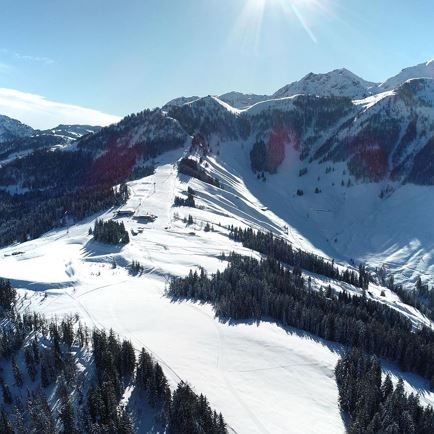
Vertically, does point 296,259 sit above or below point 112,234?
above

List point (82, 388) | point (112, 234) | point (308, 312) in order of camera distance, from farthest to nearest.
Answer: point (112, 234), point (308, 312), point (82, 388)

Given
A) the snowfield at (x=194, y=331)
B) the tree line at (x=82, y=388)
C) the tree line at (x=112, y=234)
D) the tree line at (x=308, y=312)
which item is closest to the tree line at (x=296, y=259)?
the snowfield at (x=194, y=331)

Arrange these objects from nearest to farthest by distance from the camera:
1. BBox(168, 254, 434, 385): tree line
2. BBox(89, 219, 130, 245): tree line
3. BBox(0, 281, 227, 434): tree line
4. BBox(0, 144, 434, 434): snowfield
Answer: BBox(0, 281, 227, 434): tree line < BBox(0, 144, 434, 434): snowfield < BBox(168, 254, 434, 385): tree line < BBox(89, 219, 130, 245): tree line

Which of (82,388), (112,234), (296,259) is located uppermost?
(296,259)

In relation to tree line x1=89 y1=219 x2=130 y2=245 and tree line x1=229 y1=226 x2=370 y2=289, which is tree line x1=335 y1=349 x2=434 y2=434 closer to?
tree line x1=229 y1=226 x2=370 y2=289

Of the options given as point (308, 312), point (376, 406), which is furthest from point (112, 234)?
point (376, 406)

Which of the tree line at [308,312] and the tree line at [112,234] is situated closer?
the tree line at [308,312]

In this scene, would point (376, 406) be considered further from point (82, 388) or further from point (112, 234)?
point (112, 234)

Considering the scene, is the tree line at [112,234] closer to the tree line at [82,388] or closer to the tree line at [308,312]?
the tree line at [308,312]

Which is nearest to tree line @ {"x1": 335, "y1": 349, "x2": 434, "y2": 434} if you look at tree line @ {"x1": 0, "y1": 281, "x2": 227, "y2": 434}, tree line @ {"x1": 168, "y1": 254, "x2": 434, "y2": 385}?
tree line @ {"x1": 168, "y1": 254, "x2": 434, "y2": 385}

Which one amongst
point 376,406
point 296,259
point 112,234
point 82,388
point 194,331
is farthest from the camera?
point 296,259

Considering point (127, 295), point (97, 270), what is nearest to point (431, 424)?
point (127, 295)
